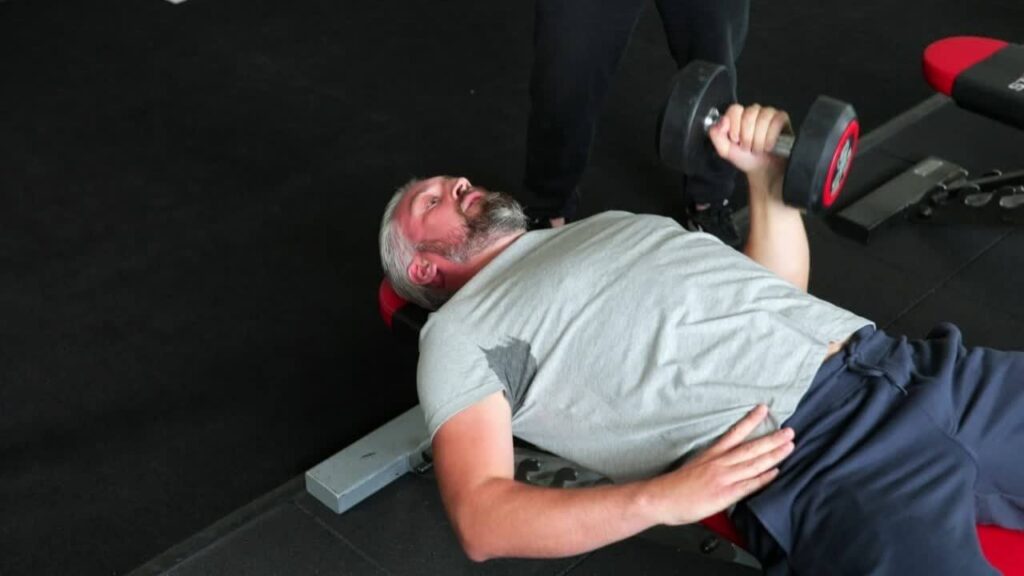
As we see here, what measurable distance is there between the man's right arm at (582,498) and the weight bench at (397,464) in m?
0.38

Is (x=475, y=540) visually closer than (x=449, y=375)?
Yes

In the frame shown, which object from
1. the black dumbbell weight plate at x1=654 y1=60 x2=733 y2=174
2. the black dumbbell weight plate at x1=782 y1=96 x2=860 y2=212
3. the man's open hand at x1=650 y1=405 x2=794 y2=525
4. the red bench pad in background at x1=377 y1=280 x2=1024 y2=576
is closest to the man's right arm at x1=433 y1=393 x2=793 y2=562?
the man's open hand at x1=650 y1=405 x2=794 y2=525

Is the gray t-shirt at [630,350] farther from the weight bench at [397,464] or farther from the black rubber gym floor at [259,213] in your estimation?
the black rubber gym floor at [259,213]

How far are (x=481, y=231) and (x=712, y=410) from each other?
46cm

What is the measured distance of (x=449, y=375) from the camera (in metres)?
1.41

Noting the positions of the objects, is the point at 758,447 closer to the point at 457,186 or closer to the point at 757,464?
the point at 757,464

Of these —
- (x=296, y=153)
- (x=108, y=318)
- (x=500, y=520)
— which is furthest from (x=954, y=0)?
(x=500, y=520)

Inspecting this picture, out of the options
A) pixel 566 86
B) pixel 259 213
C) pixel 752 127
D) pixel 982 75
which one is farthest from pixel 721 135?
pixel 259 213

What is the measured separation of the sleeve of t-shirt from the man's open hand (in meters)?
0.25

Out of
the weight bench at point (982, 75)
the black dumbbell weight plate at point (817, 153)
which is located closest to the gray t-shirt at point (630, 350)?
the black dumbbell weight plate at point (817, 153)

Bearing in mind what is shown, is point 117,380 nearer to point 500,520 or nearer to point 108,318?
point 108,318

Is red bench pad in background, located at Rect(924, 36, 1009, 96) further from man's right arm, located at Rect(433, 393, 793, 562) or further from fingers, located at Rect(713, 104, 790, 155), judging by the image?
man's right arm, located at Rect(433, 393, 793, 562)

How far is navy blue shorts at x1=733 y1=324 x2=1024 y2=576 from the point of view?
123 cm

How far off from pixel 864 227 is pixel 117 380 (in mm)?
1629
